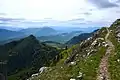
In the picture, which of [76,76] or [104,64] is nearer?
[76,76]

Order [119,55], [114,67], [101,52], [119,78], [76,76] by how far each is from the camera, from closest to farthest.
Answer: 1. [119,78]
2. [76,76]
3. [114,67]
4. [119,55]
5. [101,52]

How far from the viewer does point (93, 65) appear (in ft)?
132

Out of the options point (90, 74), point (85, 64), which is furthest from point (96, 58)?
point (90, 74)

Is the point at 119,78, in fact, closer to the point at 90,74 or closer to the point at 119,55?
the point at 90,74

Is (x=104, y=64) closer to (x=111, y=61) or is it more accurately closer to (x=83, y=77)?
(x=111, y=61)

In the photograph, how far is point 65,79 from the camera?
32.3 meters

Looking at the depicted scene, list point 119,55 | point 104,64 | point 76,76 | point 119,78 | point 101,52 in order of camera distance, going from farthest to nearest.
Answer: point 101,52 < point 119,55 < point 104,64 < point 76,76 < point 119,78

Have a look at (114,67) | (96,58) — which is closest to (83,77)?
(114,67)

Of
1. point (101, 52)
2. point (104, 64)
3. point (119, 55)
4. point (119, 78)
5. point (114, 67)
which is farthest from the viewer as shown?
point (101, 52)

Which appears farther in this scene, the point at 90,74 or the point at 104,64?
the point at 104,64

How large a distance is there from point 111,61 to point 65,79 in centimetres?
1379

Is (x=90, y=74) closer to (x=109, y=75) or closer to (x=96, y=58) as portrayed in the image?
(x=109, y=75)

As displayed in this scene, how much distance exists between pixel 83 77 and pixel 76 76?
4.86ft

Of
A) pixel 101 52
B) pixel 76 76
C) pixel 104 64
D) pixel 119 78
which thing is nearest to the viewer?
pixel 119 78
